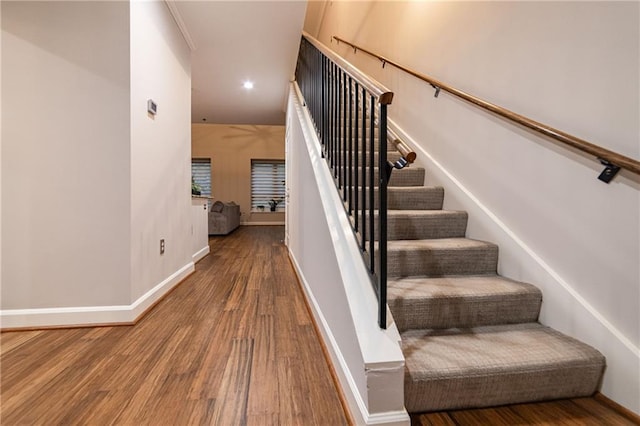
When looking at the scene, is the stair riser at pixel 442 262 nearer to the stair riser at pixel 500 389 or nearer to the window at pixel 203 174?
the stair riser at pixel 500 389

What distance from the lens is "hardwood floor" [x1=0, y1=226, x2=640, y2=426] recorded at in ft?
3.73

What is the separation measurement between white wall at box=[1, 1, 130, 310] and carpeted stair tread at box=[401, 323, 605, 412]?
6.27 feet

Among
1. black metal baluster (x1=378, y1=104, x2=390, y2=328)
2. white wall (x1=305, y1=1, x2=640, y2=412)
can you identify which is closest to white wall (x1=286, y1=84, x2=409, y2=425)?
black metal baluster (x1=378, y1=104, x2=390, y2=328)

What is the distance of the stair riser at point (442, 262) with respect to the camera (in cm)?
166

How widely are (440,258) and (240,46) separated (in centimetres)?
328

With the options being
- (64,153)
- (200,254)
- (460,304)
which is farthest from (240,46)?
(460,304)

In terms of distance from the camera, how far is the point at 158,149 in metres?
2.48

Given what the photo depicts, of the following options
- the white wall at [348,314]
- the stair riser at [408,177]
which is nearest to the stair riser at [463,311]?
the white wall at [348,314]

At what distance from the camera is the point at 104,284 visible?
2.00 meters

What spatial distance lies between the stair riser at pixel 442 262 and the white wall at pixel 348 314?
333 mm

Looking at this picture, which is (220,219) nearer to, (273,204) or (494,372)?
(273,204)

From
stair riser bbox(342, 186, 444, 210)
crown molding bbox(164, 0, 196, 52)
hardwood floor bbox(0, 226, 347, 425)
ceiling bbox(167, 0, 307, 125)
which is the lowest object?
hardwood floor bbox(0, 226, 347, 425)

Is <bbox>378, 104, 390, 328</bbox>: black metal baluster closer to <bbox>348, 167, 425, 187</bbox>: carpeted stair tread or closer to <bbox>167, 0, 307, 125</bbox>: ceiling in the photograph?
<bbox>348, 167, 425, 187</bbox>: carpeted stair tread

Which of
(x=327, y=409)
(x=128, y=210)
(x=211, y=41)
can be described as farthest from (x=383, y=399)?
(x=211, y=41)
